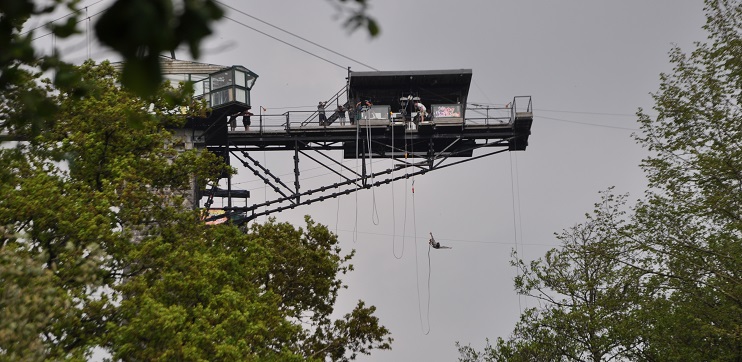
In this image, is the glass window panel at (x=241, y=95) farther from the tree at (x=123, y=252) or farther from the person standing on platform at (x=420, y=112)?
the tree at (x=123, y=252)

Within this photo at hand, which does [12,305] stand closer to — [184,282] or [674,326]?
[184,282]

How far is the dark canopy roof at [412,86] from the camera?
5778 centimetres

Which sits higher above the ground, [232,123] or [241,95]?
[241,95]

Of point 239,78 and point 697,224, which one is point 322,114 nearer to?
point 239,78

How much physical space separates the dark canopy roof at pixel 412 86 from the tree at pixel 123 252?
81.8 ft

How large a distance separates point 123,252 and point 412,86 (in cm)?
3345

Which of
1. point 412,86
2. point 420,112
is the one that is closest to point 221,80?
point 420,112

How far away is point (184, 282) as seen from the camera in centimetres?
2722

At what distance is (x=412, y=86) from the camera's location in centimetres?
5866

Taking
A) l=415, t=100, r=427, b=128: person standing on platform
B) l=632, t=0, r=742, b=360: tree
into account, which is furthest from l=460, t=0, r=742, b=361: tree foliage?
l=415, t=100, r=427, b=128: person standing on platform

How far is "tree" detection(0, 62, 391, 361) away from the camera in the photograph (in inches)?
918

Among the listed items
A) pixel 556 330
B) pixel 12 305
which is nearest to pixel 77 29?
pixel 12 305

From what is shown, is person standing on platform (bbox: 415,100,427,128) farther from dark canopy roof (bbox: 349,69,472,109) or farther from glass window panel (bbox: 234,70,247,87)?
glass window panel (bbox: 234,70,247,87)

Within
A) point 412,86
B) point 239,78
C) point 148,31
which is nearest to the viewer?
point 148,31
